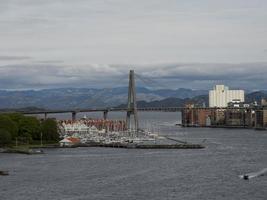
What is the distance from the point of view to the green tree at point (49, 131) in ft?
161

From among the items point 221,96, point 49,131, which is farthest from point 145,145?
point 221,96

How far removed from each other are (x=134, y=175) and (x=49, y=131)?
2117 cm

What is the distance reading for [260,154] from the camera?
3919 cm

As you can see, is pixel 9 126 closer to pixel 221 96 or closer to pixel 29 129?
pixel 29 129

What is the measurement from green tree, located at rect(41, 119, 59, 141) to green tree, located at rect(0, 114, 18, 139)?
8.01ft

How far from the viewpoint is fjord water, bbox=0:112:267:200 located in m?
23.3

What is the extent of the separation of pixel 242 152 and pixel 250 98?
103m

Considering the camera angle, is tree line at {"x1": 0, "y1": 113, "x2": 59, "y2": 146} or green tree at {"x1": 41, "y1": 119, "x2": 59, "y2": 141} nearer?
tree line at {"x1": 0, "y1": 113, "x2": 59, "y2": 146}

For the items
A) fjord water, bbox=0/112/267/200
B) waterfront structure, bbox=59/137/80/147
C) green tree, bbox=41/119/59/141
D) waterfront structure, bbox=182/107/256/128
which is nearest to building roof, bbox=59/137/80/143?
waterfront structure, bbox=59/137/80/147

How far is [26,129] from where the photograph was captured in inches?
1897

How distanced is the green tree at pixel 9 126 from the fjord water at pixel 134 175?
4.77m

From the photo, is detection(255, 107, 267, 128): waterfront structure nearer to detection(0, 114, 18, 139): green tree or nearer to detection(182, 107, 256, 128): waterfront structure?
detection(182, 107, 256, 128): waterfront structure

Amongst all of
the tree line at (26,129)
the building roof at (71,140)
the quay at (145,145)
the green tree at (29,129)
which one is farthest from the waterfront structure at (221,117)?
the green tree at (29,129)

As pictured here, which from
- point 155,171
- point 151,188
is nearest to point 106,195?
point 151,188
